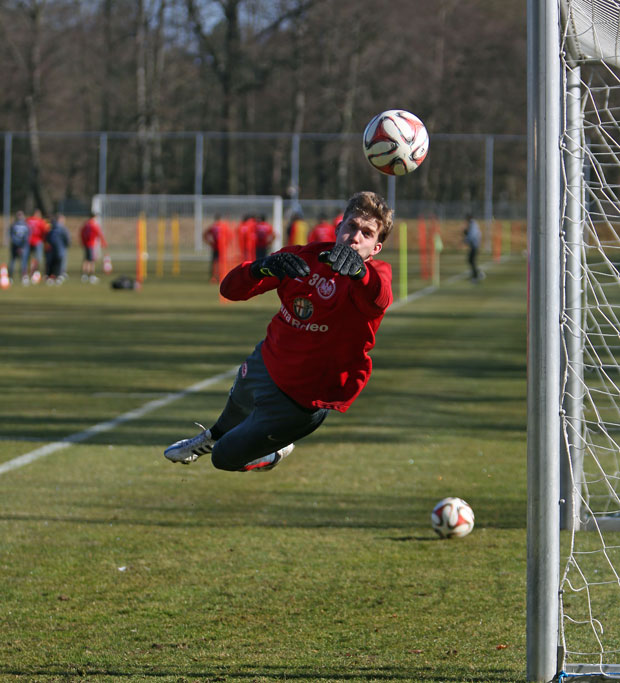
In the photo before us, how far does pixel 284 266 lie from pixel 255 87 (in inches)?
1992

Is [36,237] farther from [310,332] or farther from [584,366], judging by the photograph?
[310,332]

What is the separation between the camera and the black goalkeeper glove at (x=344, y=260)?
443 cm

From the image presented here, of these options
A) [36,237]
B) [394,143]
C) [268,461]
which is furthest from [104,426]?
[36,237]

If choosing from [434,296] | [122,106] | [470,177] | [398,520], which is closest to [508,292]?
[434,296]

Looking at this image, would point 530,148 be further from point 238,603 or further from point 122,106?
point 122,106

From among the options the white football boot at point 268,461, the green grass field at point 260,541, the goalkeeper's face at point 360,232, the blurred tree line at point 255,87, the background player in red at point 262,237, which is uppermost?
the blurred tree line at point 255,87

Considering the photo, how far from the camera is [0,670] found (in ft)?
14.7

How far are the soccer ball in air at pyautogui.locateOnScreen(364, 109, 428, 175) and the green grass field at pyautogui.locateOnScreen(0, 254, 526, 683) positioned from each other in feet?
7.43

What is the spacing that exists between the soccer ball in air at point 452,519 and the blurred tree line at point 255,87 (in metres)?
46.7

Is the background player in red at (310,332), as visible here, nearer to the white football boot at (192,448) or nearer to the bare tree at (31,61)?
the white football boot at (192,448)

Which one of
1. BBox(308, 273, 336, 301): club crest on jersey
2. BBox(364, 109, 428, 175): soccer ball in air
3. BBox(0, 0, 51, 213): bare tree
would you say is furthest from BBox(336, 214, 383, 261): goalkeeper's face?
BBox(0, 0, 51, 213): bare tree

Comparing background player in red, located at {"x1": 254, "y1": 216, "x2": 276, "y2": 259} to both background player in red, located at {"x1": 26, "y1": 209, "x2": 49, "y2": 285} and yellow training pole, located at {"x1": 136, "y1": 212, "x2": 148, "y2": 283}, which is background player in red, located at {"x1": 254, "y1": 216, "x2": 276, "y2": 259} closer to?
yellow training pole, located at {"x1": 136, "y1": 212, "x2": 148, "y2": 283}

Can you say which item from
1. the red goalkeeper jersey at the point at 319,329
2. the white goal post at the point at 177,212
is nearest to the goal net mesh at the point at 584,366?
the red goalkeeper jersey at the point at 319,329

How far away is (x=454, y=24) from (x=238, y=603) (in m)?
62.6
